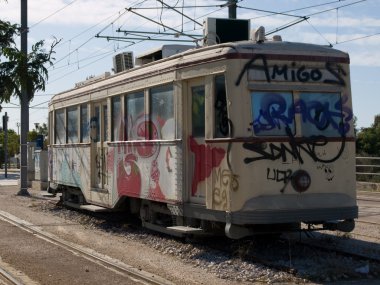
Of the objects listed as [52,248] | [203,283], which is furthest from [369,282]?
[52,248]

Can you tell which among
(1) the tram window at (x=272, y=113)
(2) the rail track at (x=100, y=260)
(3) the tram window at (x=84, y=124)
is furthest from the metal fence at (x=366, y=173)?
(1) the tram window at (x=272, y=113)

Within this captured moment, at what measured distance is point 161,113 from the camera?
10.2 meters

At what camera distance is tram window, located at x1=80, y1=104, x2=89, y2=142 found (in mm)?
14000

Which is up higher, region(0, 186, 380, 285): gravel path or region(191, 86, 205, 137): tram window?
region(191, 86, 205, 137): tram window

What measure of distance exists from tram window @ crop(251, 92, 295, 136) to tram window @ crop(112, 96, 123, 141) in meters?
4.03

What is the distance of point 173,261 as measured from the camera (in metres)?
9.02

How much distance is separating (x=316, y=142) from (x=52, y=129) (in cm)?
986

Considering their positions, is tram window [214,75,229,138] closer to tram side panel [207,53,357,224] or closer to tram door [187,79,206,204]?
tram side panel [207,53,357,224]

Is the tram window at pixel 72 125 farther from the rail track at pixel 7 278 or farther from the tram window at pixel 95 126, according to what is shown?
the rail track at pixel 7 278

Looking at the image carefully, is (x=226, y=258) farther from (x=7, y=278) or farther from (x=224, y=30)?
(x=224, y=30)

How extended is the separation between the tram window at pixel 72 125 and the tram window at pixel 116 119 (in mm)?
2645

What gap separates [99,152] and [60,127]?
3.39 m

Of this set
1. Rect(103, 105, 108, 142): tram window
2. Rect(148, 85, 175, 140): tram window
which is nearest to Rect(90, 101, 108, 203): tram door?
Rect(103, 105, 108, 142): tram window

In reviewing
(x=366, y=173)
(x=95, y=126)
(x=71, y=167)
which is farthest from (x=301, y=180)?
(x=366, y=173)
